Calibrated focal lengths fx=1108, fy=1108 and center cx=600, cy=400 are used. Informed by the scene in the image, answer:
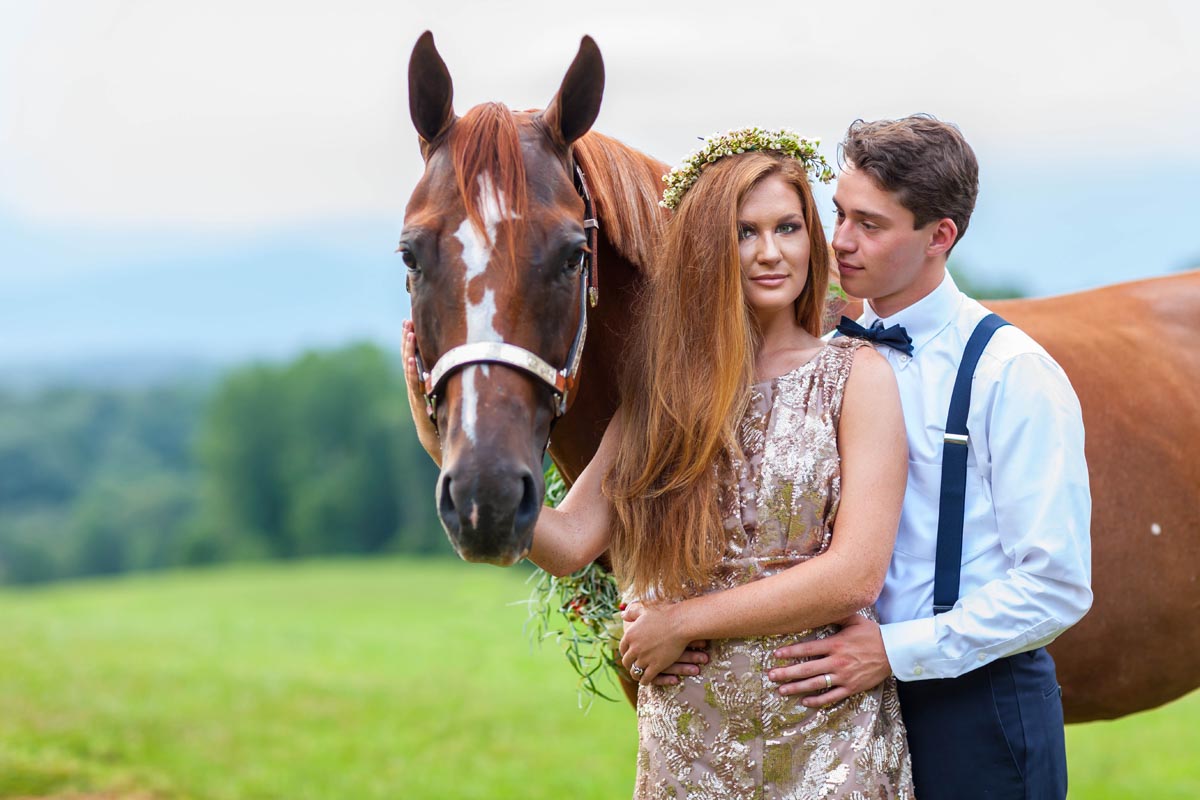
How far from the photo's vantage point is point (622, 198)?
2.79m

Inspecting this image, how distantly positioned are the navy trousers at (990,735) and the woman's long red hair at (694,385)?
1.98 ft

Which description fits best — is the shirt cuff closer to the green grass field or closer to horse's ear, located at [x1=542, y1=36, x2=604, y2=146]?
horse's ear, located at [x1=542, y1=36, x2=604, y2=146]

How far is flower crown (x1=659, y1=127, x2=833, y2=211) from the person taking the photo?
245 centimetres

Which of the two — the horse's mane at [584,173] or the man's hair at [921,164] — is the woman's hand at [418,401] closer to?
the horse's mane at [584,173]

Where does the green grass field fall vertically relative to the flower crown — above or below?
below

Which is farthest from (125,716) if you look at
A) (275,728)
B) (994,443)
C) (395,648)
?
(994,443)

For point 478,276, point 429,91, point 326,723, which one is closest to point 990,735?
Answer: point 478,276

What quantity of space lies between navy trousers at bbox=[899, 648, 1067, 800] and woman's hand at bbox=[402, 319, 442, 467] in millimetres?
1180

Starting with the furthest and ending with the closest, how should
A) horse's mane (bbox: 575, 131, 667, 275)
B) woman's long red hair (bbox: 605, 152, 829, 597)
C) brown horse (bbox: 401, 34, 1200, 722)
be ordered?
horse's mane (bbox: 575, 131, 667, 275)
woman's long red hair (bbox: 605, 152, 829, 597)
brown horse (bbox: 401, 34, 1200, 722)

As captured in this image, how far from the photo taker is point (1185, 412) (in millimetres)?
3654

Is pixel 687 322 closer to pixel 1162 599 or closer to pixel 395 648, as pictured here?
pixel 1162 599

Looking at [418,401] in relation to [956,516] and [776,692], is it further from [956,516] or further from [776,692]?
[956,516]

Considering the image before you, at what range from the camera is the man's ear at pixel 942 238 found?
2.50 m

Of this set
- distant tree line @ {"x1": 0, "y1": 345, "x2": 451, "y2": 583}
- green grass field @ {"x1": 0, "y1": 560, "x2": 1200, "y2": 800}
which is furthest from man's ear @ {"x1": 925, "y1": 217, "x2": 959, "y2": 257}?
distant tree line @ {"x1": 0, "y1": 345, "x2": 451, "y2": 583}
